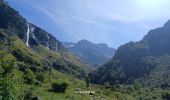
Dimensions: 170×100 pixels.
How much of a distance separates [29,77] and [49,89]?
946 centimetres

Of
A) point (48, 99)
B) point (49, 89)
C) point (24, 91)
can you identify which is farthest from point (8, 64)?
point (49, 89)

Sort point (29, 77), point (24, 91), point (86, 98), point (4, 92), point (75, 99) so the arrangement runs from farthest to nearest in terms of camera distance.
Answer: point (29, 77) → point (86, 98) → point (75, 99) → point (24, 91) → point (4, 92)

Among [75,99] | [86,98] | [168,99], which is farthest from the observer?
[168,99]

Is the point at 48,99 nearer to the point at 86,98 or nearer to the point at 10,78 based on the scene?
the point at 86,98

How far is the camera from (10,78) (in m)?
57.5

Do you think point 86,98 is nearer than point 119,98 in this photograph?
Yes

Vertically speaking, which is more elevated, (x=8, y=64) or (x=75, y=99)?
(x=8, y=64)

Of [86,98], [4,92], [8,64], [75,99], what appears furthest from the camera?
[86,98]

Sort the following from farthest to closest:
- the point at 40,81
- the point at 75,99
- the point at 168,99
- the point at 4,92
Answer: the point at 168,99, the point at 40,81, the point at 75,99, the point at 4,92

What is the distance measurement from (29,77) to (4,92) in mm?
69827

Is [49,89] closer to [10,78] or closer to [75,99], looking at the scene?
[75,99]

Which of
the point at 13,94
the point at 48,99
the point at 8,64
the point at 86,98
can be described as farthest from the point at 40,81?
the point at 13,94

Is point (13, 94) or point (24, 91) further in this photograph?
point (24, 91)

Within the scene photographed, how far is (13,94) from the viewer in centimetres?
5584
